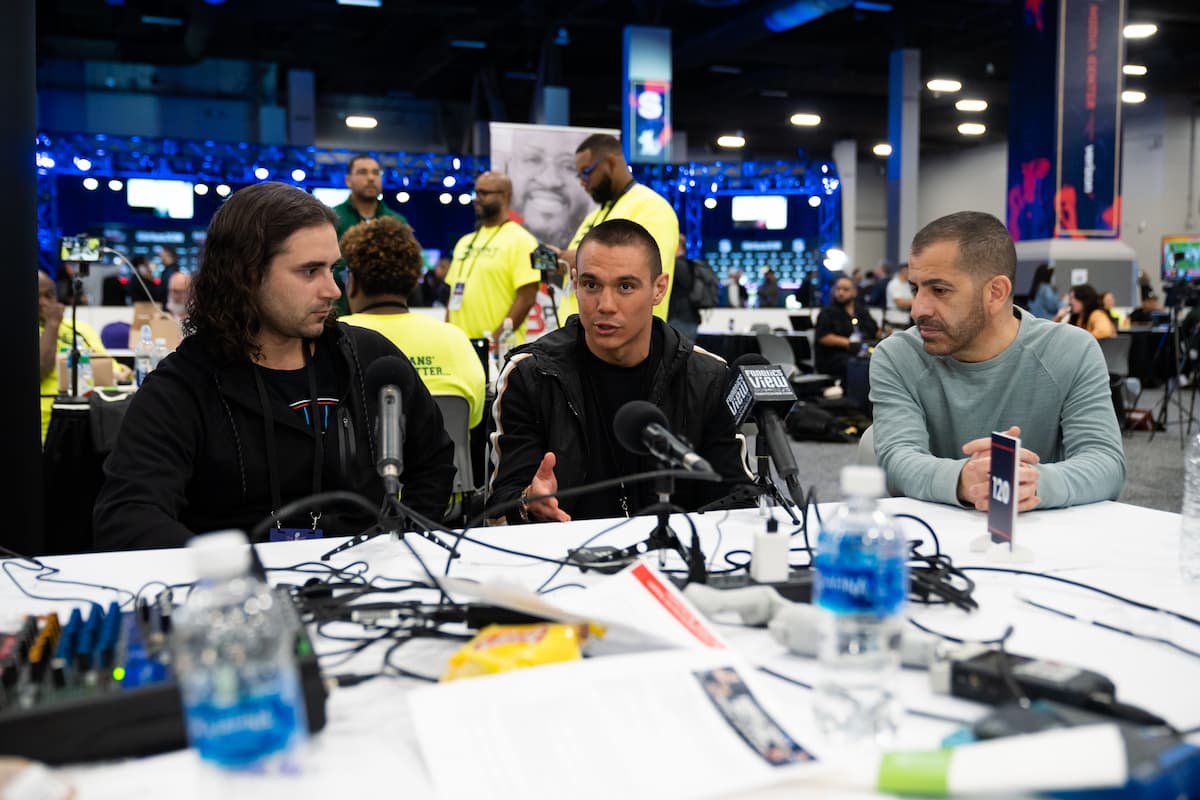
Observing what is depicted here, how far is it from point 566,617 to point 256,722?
1.26ft

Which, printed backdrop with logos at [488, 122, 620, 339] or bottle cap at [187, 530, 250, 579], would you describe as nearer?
bottle cap at [187, 530, 250, 579]

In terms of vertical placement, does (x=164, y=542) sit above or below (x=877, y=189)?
below

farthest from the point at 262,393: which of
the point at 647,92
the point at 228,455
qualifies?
the point at 647,92

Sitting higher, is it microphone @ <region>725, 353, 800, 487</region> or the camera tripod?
microphone @ <region>725, 353, 800, 487</region>

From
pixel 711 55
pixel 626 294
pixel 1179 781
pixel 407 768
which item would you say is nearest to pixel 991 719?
pixel 1179 781

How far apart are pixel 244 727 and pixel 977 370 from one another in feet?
6.13

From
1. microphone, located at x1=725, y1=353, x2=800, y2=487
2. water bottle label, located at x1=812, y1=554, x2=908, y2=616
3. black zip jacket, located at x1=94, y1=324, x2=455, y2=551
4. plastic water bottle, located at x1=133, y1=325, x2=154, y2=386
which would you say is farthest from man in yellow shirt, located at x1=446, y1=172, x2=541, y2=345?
water bottle label, located at x1=812, y1=554, x2=908, y2=616

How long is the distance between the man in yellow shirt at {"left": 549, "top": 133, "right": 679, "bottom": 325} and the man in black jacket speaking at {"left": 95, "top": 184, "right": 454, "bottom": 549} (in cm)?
197

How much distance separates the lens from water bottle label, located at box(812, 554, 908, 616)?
0.98 m

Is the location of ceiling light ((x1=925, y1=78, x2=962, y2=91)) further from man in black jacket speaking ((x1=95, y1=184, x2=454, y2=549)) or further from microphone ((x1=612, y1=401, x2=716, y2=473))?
microphone ((x1=612, y1=401, x2=716, y2=473))

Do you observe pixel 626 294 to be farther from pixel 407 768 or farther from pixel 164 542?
pixel 407 768

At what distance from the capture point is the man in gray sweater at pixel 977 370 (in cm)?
216

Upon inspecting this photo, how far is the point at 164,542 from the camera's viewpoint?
172 centimetres

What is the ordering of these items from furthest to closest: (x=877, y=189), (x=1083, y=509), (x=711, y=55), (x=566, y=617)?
(x=877, y=189)
(x=711, y=55)
(x=1083, y=509)
(x=566, y=617)
